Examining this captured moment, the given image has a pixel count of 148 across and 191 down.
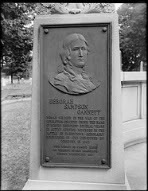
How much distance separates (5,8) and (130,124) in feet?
29.2

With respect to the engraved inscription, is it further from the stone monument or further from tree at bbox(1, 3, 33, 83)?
tree at bbox(1, 3, 33, 83)

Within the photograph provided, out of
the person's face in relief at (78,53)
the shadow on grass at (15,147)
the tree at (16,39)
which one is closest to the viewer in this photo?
the person's face in relief at (78,53)

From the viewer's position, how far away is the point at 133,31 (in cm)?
1805

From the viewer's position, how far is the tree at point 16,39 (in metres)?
12.0

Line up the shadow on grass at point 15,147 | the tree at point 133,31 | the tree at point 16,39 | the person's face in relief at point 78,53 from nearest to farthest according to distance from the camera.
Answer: the person's face in relief at point 78,53
the shadow on grass at point 15,147
the tree at point 16,39
the tree at point 133,31

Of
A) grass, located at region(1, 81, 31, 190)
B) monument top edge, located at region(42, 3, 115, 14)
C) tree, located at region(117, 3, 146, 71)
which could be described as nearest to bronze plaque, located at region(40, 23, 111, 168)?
monument top edge, located at region(42, 3, 115, 14)

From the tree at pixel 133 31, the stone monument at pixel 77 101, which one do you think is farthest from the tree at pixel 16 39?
the stone monument at pixel 77 101

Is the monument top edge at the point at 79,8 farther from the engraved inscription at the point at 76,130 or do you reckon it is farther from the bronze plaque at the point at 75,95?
the engraved inscription at the point at 76,130

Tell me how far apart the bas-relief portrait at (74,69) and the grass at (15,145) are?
5.98 ft

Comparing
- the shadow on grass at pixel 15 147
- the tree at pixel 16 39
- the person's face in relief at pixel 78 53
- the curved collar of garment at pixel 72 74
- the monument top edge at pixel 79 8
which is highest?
the tree at pixel 16 39

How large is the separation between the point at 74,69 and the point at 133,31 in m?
16.1

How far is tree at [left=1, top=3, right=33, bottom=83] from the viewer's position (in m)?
12.0

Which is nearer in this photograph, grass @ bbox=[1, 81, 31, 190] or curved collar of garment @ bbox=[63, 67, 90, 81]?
curved collar of garment @ bbox=[63, 67, 90, 81]

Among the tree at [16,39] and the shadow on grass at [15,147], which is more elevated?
the tree at [16,39]
